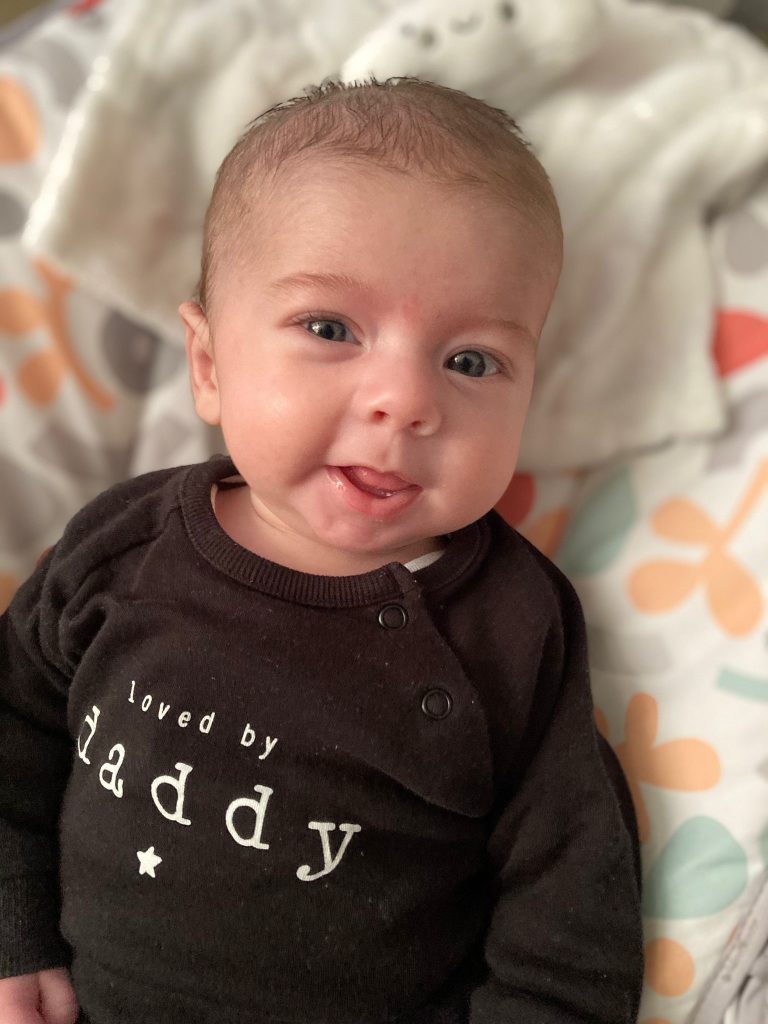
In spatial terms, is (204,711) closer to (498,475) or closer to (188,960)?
(188,960)

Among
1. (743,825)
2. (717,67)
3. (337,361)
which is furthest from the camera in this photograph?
(717,67)

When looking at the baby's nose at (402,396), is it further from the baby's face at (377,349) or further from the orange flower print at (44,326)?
the orange flower print at (44,326)

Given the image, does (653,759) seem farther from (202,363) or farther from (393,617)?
(202,363)

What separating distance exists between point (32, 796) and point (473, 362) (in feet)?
2.13

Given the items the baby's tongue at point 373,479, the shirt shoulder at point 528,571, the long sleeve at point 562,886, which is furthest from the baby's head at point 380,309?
the long sleeve at point 562,886

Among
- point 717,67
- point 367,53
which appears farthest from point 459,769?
point 717,67

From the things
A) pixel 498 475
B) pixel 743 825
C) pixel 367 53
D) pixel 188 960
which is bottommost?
pixel 188 960

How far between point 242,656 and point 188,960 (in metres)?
0.29

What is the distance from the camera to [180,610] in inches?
37.9

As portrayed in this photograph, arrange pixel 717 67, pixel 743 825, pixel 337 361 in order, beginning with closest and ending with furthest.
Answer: pixel 337 361 < pixel 743 825 < pixel 717 67

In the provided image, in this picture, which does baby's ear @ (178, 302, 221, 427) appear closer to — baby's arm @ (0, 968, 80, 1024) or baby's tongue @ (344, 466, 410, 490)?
baby's tongue @ (344, 466, 410, 490)

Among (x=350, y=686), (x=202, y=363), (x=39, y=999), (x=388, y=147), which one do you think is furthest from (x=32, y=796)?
(x=388, y=147)

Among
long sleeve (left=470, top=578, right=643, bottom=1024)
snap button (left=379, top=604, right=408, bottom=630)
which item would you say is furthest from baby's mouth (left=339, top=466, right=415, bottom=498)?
long sleeve (left=470, top=578, right=643, bottom=1024)

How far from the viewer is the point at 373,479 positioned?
2.90ft
